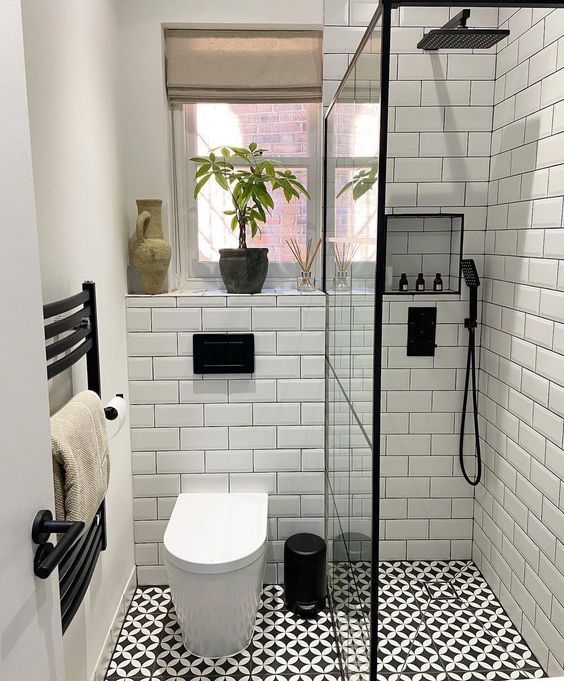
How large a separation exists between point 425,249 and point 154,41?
1437mm

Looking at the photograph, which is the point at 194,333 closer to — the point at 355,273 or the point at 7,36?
the point at 355,273

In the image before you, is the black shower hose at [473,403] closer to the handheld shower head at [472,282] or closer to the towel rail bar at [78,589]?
the handheld shower head at [472,282]

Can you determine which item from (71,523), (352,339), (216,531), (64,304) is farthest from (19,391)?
(216,531)

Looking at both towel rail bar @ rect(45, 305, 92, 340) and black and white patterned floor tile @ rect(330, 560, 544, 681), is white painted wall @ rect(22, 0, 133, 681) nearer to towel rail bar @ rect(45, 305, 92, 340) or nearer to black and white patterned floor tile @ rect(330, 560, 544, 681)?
towel rail bar @ rect(45, 305, 92, 340)

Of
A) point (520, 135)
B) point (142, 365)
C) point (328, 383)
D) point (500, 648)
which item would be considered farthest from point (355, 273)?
point (500, 648)

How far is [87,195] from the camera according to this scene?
1934 millimetres

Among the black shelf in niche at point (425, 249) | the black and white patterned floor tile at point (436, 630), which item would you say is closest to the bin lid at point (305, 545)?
the black and white patterned floor tile at point (436, 630)

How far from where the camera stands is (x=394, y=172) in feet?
8.20

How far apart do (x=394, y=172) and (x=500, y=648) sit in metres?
1.89

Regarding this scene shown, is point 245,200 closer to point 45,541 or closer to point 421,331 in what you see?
point 421,331

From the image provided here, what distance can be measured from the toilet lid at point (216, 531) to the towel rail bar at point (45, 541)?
1.00 meters

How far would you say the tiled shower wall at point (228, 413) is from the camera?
2.47 metres

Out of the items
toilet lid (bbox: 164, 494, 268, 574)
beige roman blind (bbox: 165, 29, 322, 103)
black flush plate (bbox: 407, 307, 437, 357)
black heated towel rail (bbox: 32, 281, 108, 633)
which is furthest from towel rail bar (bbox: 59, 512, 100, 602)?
beige roman blind (bbox: 165, 29, 322, 103)

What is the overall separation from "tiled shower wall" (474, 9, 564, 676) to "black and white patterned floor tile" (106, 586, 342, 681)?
0.75m
